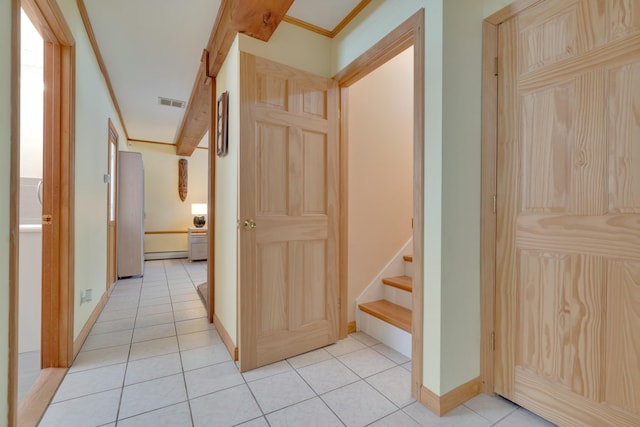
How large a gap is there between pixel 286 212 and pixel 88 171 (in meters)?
1.81

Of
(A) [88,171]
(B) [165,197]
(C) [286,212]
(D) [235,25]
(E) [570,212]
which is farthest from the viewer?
(B) [165,197]

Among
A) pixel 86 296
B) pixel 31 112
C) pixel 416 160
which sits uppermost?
pixel 31 112

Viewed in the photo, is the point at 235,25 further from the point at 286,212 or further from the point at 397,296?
the point at 397,296

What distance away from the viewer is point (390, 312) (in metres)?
2.32

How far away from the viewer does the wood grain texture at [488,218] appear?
1.64 metres

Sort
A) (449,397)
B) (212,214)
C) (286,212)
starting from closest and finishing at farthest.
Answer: (449,397) → (286,212) → (212,214)

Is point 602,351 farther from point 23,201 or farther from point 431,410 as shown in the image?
point 23,201

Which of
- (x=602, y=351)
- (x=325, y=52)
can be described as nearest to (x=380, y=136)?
(x=325, y=52)

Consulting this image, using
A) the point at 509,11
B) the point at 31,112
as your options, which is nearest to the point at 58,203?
the point at 31,112

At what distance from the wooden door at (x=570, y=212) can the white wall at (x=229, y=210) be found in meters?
1.64

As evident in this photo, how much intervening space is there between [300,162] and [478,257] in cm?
130

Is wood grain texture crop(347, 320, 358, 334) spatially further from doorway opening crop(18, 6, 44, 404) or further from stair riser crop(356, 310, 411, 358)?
doorway opening crop(18, 6, 44, 404)

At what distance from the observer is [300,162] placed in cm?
212

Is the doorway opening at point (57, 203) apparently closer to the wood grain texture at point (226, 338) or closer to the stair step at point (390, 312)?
the wood grain texture at point (226, 338)
